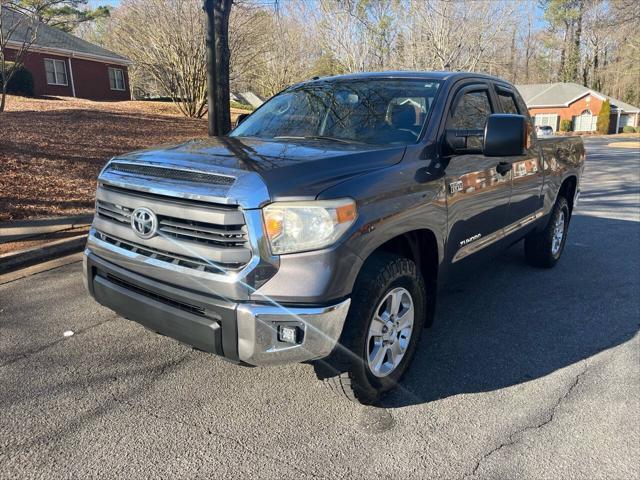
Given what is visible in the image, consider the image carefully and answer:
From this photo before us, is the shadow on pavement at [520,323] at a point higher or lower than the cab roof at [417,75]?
lower

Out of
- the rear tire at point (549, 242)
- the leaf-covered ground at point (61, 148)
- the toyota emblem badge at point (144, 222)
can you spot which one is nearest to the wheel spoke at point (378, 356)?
the toyota emblem badge at point (144, 222)

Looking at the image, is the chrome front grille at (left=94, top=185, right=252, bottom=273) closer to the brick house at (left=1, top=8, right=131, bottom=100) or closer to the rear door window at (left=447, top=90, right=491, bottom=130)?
the rear door window at (left=447, top=90, right=491, bottom=130)

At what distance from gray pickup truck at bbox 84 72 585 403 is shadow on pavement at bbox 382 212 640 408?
33cm

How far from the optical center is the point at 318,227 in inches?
96.3

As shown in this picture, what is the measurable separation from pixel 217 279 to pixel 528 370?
7.42ft

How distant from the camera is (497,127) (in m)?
3.16

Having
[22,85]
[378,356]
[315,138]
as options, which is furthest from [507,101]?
[22,85]

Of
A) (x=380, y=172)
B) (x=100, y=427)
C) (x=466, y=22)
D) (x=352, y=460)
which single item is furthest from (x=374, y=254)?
(x=466, y=22)

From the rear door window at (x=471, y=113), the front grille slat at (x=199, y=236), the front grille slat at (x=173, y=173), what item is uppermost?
the rear door window at (x=471, y=113)

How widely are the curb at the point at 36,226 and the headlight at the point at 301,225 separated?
463 cm

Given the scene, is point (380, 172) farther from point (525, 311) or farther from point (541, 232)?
point (541, 232)

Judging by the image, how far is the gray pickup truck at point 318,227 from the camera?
2.42 metres

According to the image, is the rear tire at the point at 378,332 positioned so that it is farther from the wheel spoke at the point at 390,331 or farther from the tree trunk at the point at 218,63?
the tree trunk at the point at 218,63

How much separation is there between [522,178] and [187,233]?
3.05 m
